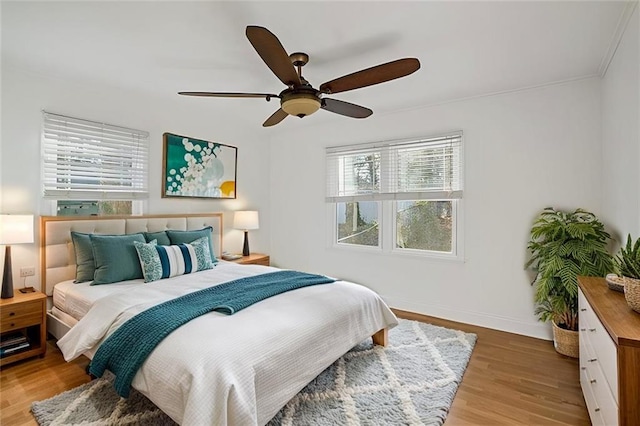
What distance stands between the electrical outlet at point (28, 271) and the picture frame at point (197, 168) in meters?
1.33

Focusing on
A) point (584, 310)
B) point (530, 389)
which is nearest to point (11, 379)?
point (530, 389)

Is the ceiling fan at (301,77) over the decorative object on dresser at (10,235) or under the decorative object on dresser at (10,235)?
over

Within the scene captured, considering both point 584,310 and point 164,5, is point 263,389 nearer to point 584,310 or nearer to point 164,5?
point 584,310

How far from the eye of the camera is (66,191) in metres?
2.94

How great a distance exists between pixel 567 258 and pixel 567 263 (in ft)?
0.26

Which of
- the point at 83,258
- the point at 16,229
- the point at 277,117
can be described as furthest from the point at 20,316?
the point at 277,117

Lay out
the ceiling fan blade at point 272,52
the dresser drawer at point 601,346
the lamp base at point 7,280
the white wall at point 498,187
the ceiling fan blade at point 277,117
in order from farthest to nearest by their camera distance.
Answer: the white wall at point 498,187 → the ceiling fan blade at point 277,117 → the lamp base at point 7,280 → the ceiling fan blade at point 272,52 → the dresser drawer at point 601,346

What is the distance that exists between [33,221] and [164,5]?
6.78 ft

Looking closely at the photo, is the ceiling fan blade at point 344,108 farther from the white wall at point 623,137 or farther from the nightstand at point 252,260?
the nightstand at point 252,260

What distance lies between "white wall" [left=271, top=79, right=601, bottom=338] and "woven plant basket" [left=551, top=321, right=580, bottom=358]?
0.36 m

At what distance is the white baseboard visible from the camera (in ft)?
10.2

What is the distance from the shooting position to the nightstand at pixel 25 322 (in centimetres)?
238

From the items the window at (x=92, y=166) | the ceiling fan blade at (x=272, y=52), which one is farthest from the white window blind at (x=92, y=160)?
the ceiling fan blade at (x=272, y=52)

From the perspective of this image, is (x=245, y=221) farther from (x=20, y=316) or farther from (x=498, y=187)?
(x=498, y=187)
